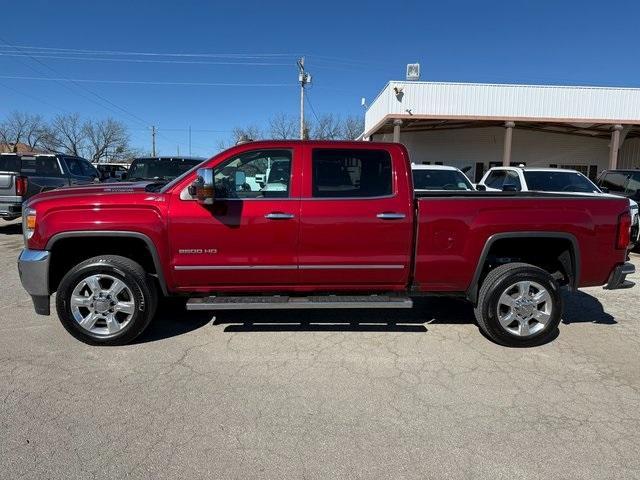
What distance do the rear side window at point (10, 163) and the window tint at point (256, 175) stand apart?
10312 mm

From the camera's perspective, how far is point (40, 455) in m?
2.67

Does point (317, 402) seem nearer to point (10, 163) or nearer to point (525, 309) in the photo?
point (525, 309)

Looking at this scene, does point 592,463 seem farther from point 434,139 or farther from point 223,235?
point 434,139

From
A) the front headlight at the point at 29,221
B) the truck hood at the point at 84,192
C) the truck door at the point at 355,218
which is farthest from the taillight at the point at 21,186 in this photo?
the truck door at the point at 355,218

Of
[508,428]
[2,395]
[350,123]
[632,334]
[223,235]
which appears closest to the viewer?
[508,428]

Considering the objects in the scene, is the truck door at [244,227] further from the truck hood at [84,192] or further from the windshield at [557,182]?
the windshield at [557,182]

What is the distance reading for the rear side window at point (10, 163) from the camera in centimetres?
1195

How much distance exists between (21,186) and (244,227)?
8649 millimetres

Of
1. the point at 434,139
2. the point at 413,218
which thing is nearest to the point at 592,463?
the point at 413,218

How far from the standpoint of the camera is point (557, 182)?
421 inches

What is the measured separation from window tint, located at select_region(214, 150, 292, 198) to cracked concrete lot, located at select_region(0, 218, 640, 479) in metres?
1.41

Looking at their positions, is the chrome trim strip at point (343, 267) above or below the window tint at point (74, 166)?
below

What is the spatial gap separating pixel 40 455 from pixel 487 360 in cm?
337

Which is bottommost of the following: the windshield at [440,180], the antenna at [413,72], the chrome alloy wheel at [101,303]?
the chrome alloy wheel at [101,303]
